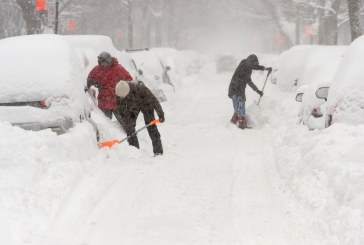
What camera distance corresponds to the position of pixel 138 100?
8.70 meters

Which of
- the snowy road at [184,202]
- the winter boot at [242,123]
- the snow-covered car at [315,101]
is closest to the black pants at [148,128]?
the snowy road at [184,202]

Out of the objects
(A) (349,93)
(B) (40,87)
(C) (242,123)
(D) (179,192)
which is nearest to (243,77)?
(C) (242,123)

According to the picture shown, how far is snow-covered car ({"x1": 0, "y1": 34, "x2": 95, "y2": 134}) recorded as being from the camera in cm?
736

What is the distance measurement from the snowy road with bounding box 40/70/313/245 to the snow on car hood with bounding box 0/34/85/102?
1.33 meters

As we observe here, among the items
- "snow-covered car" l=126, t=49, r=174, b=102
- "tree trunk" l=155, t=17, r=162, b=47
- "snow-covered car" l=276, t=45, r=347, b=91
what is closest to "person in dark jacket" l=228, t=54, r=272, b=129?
"snow-covered car" l=276, t=45, r=347, b=91

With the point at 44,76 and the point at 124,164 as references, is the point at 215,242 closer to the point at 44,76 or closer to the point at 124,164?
the point at 124,164

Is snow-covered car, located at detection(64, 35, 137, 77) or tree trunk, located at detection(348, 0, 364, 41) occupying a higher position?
tree trunk, located at detection(348, 0, 364, 41)

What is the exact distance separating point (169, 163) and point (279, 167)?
1.66 meters

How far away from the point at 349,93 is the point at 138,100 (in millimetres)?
3740

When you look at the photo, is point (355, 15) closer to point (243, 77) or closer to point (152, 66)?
point (243, 77)

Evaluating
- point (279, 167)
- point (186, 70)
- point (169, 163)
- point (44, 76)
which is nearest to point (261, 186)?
point (279, 167)

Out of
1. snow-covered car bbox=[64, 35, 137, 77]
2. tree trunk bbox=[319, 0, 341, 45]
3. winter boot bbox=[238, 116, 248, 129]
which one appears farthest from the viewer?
tree trunk bbox=[319, 0, 341, 45]

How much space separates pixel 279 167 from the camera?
296 inches

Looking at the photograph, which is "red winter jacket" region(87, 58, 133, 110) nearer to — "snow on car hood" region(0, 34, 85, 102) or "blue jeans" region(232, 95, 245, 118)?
"snow on car hood" region(0, 34, 85, 102)
